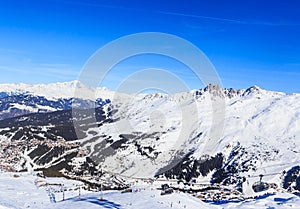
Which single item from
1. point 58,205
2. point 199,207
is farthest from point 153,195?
point 58,205

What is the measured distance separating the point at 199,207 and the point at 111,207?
11109 mm

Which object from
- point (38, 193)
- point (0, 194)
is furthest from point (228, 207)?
point (0, 194)

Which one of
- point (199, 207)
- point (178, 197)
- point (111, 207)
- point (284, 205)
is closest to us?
point (111, 207)

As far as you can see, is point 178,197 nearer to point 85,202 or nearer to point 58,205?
point 85,202

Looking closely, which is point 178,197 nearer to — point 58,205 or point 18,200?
point 58,205

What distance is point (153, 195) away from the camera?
50906mm

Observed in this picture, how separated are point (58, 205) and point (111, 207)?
770cm

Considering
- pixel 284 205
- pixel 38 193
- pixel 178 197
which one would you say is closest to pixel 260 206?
pixel 284 205

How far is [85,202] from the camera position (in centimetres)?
4806

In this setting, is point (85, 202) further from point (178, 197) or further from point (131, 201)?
point (178, 197)

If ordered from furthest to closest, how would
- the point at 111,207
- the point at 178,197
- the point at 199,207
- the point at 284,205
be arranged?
the point at 284,205
the point at 178,197
the point at 199,207
the point at 111,207

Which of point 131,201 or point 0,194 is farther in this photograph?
point 0,194

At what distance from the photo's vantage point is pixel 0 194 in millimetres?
53688

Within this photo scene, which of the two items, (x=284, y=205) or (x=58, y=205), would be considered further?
(x=284, y=205)
